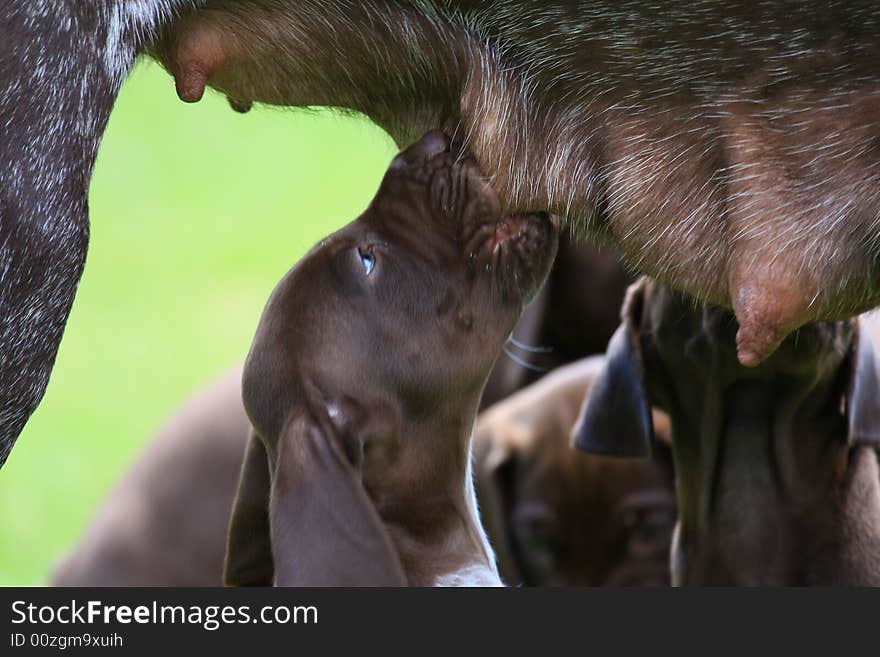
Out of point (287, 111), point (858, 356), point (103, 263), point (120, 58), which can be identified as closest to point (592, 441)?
point (858, 356)

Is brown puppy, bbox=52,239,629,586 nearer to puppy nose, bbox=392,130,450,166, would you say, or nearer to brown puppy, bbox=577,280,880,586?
brown puppy, bbox=577,280,880,586

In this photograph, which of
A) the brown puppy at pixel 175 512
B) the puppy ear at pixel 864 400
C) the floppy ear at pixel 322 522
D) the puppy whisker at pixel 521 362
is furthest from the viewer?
the brown puppy at pixel 175 512

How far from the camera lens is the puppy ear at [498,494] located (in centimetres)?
618

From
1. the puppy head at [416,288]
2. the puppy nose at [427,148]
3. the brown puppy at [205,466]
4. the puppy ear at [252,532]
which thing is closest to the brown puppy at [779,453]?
the puppy head at [416,288]

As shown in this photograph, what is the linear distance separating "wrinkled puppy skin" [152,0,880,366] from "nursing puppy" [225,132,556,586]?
0.13m

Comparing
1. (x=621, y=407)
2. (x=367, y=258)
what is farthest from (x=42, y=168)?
(x=621, y=407)

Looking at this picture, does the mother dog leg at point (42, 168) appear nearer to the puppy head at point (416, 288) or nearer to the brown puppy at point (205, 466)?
the puppy head at point (416, 288)

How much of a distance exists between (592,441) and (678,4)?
5.01ft

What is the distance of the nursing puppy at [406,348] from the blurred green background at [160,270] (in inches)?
123

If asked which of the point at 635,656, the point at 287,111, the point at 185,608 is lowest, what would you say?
the point at 635,656

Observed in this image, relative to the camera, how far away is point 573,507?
248 inches

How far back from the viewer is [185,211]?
1195cm

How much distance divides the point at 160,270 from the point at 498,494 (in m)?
5.27

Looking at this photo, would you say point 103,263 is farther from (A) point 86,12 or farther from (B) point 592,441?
(A) point 86,12
